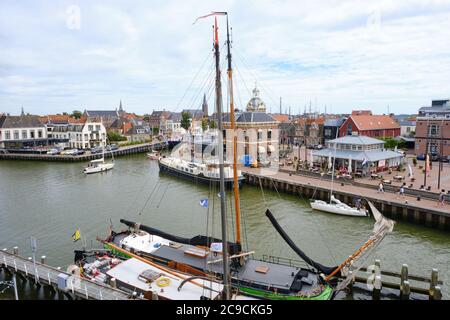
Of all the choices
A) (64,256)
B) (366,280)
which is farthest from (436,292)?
(64,256)

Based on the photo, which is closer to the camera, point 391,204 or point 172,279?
point 172,279

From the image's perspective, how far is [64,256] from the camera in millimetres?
22672

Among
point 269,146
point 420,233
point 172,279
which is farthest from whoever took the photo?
point 269,146

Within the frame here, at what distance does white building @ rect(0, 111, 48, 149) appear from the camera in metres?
84.6

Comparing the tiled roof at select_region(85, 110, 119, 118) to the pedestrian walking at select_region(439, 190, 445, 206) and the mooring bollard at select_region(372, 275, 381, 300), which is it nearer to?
the pedestrian walking at select_region(439, 190, 445, 206)

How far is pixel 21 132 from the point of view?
8762cm

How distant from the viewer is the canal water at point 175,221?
22359 millimetres

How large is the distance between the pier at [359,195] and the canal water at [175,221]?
52.6 inches

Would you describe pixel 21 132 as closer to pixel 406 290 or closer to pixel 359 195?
pixel 359 195

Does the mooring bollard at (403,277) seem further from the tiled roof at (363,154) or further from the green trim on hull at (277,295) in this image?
the tiled roof at (363,154)

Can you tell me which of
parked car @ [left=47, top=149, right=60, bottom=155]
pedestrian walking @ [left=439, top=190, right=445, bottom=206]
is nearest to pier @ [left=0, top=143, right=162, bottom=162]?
parked car @ [left=47, top=149, right=60, bottom=155]
